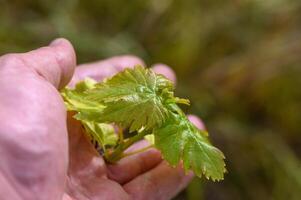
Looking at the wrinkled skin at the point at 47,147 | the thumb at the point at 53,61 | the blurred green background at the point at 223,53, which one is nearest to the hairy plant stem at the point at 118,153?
the wrinkled skin at the point at 47,147

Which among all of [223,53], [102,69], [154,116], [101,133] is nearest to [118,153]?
[101,133]

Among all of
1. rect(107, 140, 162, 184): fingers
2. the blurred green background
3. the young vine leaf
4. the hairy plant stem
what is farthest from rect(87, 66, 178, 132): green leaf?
the blurred green background

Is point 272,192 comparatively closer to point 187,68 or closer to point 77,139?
point 187,68

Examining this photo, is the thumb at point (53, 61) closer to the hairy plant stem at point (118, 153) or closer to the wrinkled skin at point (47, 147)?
the wrinkled skin at point (47, 147)

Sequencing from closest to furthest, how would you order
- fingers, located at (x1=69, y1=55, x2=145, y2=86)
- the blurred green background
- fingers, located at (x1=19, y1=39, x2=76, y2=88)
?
1. fingers, located at (x1=19, y1=39, x2=76, y2=88)
2. fingers, located at (x1=69, y1=55, x2=145, y2=86)
3. the blurred green background

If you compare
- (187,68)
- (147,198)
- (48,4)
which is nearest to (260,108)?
(187,68)

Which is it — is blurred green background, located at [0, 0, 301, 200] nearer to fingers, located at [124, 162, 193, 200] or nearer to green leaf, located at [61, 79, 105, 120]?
fingers, located at [124, 162, 193, 200]

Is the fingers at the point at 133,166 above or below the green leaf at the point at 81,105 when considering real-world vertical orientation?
below
